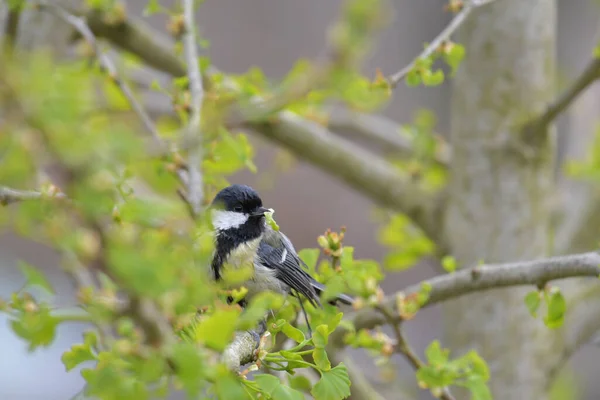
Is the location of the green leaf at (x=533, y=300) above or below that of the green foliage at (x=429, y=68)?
below

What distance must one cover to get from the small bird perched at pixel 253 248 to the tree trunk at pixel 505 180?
510mm

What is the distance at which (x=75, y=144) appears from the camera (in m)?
0.47

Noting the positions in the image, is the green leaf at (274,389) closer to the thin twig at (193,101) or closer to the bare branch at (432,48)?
the thin twig at (193,101)

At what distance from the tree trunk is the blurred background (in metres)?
1.88

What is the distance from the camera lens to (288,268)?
1.01 metres

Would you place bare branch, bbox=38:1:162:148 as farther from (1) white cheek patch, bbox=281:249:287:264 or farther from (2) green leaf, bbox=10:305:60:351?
(2) green leaf, bbox=10:305:60:351

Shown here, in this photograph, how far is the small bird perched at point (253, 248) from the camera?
1.02m

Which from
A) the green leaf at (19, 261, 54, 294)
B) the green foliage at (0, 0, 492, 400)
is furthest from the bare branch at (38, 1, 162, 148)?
the green leaf at (19, 261, 54, 294)

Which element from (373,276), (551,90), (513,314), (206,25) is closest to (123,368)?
(373,276)

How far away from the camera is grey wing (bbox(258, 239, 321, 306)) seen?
0.96m

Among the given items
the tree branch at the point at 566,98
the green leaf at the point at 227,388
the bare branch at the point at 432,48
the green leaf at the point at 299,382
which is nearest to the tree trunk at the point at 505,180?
the tree branch at the point at 566,98

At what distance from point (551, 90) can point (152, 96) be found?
1.14 meters

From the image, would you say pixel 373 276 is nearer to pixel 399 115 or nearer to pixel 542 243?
pixel 542 243

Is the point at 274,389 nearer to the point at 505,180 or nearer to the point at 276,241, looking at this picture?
the point at 276,241
